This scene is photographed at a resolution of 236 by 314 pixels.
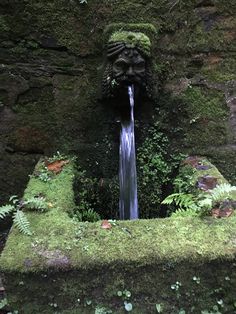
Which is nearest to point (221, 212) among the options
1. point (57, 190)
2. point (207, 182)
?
point (207, 182)

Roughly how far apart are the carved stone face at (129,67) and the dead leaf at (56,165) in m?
1.09

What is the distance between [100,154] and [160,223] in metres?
1.79

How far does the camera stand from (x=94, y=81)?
4188mm

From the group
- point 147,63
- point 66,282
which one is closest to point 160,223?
point 66,282

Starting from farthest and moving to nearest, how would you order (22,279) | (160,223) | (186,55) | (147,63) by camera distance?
(186,55) → (147,63) → (160,223) → (22,279)

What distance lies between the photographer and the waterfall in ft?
13.9

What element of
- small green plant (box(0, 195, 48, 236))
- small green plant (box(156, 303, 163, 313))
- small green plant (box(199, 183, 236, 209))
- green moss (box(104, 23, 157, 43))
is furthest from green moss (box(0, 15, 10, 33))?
small green plant (box(156, 303, 163, 313))

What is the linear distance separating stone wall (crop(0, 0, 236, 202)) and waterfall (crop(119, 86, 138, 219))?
0.41 ft

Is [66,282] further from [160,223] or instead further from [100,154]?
[100,154]

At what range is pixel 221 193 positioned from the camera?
2.97 m

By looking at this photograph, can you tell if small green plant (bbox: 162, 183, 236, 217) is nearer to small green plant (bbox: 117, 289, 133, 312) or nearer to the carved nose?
small green plant (bbox: 117, 289, 133, 312)

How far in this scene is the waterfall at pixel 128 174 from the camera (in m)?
4.22

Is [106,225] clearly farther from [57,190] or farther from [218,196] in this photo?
[218,196]

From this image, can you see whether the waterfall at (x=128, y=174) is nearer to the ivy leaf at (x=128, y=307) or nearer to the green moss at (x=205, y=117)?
the green moss at (x=205, y=117)
